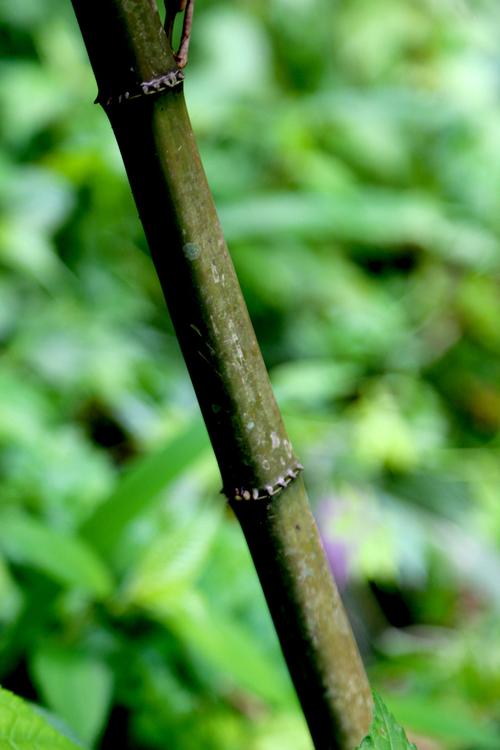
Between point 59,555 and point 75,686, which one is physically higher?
point 59,555

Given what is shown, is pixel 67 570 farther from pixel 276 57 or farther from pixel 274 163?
pixel 276 57

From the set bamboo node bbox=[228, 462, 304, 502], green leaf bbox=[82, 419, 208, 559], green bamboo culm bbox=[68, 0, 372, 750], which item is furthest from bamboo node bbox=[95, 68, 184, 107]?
green leaf bbox=[82, 419, 208, 559]

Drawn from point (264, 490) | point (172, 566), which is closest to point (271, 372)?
point (172, 566)

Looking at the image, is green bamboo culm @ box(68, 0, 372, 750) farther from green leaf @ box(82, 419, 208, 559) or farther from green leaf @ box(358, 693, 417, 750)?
green leaf @ box(82, 419, 208, 559)

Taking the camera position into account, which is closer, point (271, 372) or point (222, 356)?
point (222, 356)

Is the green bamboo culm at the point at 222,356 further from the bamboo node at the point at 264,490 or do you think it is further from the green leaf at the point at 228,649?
the green leaf at the point at 228,649

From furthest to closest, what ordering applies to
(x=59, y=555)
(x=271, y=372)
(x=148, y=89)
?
(x=271, y=372) → (x=59, y=555) → (x=148, y=89)

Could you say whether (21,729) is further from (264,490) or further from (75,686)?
(75,686)
